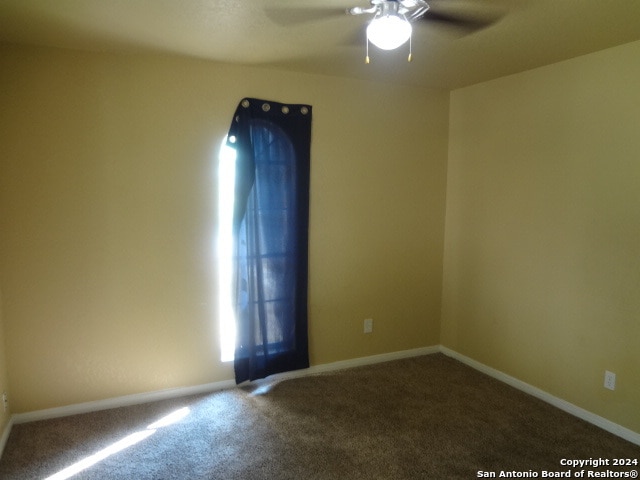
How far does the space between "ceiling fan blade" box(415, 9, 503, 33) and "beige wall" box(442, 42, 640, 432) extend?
38.1 inches

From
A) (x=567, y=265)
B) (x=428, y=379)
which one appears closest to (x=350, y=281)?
(x=428, y=379)

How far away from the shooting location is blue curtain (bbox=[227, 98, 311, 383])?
3160 mm

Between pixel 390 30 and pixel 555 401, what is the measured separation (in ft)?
8.78

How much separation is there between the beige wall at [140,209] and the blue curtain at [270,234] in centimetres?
12

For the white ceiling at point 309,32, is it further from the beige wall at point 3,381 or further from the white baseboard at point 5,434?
the white baseboard at point 5,434

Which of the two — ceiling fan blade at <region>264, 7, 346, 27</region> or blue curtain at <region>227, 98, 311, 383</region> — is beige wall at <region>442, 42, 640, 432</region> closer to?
blue curtain at <region>227, 98, 311, 383</region>

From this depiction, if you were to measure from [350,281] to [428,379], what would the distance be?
0.96 m

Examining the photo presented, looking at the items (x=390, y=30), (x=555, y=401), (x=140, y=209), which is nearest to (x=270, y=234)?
(x=140, y=209)

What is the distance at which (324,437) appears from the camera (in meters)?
2.66

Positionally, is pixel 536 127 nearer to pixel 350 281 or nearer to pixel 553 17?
pixel 553 17

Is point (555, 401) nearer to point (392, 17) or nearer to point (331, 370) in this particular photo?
point (331, 370)

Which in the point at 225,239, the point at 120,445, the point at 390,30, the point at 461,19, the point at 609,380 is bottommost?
the point at 120,445

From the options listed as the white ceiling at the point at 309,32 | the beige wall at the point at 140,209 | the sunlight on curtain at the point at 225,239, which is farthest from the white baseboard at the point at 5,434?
the white ceiling at the point at 309,32

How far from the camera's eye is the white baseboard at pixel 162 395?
284 centimetres
